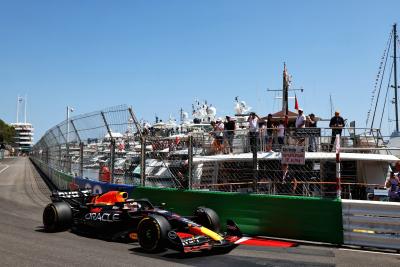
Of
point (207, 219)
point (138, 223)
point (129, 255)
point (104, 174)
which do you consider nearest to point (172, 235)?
point (129, 255)

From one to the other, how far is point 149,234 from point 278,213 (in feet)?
8.92

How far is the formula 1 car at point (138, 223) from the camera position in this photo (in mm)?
7414

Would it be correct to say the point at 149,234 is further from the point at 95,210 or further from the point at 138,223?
the point at 95,210

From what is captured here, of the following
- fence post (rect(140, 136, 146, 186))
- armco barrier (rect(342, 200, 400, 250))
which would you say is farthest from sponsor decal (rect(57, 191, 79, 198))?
armco barrier (rect(342, 200, 400, 250))

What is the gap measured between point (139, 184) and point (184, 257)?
16.7ft

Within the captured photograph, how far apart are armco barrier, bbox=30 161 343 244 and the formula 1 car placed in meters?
0.97

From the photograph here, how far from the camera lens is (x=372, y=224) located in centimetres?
815

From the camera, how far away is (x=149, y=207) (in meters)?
8.73

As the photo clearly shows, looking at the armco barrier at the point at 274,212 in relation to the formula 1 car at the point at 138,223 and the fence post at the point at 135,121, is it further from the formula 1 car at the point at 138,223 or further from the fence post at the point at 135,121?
the fence post at the point at 135,121

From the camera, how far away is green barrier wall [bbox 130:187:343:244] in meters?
8.56

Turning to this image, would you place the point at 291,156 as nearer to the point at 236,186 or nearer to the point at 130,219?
the point at 130,219

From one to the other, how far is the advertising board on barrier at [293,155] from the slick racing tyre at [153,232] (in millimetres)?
2920

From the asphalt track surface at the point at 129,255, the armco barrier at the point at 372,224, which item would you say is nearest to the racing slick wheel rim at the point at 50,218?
the asphalt track surface at the point at 129,255

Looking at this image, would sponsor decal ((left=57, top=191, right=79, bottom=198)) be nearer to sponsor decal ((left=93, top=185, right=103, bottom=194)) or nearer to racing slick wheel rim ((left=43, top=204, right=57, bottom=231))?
racing slick wheel rim ((left=43, top=204, right=57, bottom=231))
